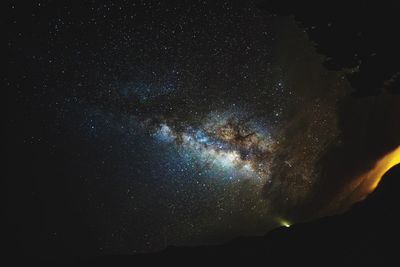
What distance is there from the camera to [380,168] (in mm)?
A: 12500

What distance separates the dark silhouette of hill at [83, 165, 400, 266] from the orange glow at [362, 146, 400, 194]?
6.69 meters

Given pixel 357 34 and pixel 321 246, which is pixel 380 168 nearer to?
pixel 357 34

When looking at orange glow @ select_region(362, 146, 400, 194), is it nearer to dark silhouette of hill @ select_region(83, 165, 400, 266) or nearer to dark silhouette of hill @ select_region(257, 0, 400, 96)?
dark silhouette of hill @ select_region(257, 0, 400, 96)

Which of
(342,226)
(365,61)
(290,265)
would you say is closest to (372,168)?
(365,61)

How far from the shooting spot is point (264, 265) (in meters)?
4.13

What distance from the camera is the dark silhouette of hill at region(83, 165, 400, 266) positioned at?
3.88m

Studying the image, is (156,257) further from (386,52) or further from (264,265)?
(386,52)

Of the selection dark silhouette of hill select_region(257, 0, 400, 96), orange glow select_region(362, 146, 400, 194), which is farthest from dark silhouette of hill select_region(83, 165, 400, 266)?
orange glow select_region(362, 146, 400, 194)

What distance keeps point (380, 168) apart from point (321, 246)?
32.1ft

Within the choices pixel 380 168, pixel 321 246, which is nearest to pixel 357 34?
pixel 321 246

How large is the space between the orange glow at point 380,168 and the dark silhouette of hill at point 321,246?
21.9ft

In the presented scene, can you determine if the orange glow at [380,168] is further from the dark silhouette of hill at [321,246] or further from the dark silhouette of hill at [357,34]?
the dark silhouette of hill at [321,246]

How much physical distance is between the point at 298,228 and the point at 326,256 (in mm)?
872

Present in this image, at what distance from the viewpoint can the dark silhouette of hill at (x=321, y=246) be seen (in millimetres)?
3877
